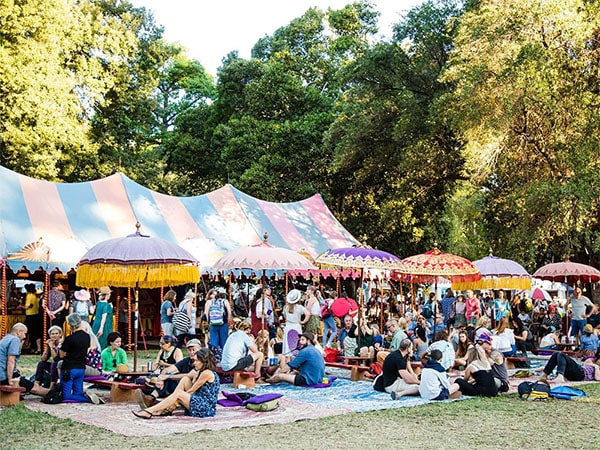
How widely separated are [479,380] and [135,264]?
16.1ft

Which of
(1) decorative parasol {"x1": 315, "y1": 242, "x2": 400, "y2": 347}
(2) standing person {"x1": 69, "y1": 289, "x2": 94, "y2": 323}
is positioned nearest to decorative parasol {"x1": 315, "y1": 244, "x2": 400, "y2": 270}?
(1) decorative parasol {"x1": 315, "y1": 242, "x2": 400, "y2": 347}

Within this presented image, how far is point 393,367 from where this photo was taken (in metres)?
10.4

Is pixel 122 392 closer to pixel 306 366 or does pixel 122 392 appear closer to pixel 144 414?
pixel 144 414

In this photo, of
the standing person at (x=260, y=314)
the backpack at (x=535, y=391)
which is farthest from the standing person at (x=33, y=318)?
the backpack at (x=535, y=391)

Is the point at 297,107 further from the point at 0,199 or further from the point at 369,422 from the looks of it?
the point at 369,422

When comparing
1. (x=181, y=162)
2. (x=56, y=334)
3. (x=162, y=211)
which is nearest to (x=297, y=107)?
(x=181, y=162)

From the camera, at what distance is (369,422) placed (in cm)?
811

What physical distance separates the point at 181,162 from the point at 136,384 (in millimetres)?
23323

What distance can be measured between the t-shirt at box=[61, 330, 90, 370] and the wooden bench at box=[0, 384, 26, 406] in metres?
0.60

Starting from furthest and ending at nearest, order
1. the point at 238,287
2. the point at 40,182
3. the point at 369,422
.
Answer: the point at 238,287 < the point at 40,182 < the point at 369,422

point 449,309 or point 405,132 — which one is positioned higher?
point 405,132

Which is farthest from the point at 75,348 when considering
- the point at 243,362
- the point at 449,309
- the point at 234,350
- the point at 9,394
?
the point at 449,309

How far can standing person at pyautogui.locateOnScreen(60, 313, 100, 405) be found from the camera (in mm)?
9086

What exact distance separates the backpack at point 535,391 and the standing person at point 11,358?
19.9 feet
